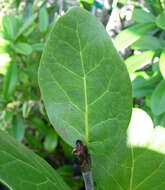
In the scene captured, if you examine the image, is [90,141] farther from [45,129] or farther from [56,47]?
[45,129]

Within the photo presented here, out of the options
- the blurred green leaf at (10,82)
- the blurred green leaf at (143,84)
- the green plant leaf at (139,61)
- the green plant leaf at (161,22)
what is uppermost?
the green plant leaf at (161,22)

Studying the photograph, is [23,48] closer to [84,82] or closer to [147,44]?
[147,44]

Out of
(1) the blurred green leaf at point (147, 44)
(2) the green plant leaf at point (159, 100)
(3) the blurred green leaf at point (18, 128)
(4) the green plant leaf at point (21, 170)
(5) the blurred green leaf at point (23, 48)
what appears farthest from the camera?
(3) the blurred green leaf at point (18, 128)

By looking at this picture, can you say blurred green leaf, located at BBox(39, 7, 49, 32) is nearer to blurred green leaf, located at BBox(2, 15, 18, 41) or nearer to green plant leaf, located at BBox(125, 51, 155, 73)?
blurred green leaf, located at BBox(2, 15, 18, 41)

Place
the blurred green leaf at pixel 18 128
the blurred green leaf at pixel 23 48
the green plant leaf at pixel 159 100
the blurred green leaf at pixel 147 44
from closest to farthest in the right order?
the green plant leaf at pixel 159 100
the blurred green leaf at pixel 147 44
the blurred green leaf at pixel 23 48
the blurred green leaf at pixel 18 128

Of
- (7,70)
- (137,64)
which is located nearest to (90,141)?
(137,64)

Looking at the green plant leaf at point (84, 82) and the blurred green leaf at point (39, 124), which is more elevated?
the green plant leaf at point (84, 82)

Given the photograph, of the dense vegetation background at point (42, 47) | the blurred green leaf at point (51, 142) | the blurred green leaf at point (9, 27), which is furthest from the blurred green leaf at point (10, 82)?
the blurred green leaf at point (51, 142)

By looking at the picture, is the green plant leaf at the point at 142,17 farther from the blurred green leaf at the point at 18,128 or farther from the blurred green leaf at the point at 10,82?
the blurred green leaf at the point at 18,128

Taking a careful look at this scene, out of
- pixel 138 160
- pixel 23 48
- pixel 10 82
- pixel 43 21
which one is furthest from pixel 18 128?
pixel 138 160
